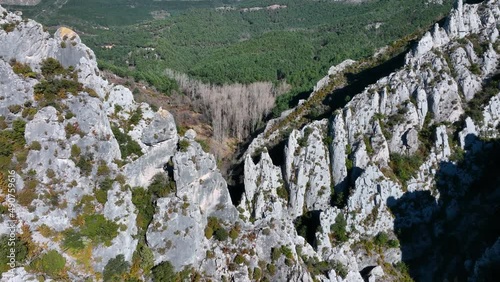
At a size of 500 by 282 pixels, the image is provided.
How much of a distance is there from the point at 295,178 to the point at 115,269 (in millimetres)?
27357

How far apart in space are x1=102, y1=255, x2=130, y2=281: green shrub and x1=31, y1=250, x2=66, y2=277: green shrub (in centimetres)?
321

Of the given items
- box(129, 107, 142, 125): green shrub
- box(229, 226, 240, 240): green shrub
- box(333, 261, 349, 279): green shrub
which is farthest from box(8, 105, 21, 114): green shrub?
box(333, 261, 349, 279): green shrub

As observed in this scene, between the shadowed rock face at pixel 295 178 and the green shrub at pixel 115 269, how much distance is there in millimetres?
548

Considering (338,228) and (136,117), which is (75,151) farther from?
(338,228)

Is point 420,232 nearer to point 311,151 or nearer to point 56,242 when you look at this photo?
A: point 311,151

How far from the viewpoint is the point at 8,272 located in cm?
2884

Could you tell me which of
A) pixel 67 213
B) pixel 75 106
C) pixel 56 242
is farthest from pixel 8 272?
pixel 75 106

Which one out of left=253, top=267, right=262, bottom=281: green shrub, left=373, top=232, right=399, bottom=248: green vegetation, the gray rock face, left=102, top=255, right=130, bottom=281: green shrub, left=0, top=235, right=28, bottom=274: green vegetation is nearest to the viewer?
left=0, top=235, right=28, bottom=274: green vegetation

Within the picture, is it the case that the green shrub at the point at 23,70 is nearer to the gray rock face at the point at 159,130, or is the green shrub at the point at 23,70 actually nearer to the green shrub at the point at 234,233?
the gray rock face at the point at 159,130

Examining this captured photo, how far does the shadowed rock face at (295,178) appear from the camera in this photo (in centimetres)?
3347

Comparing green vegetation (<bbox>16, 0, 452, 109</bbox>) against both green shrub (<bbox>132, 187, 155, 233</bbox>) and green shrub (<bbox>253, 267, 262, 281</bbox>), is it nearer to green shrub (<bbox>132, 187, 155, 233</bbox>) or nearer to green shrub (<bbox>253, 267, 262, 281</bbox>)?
green shrub (<bbox>253, 267, 262, 281</bbox>)

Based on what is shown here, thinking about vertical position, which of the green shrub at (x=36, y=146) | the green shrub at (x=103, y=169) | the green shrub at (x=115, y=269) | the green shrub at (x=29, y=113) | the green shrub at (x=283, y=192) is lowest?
the green shrub at (x=283, y=192)

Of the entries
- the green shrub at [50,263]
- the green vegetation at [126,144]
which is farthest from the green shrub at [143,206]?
the green shrub at [50,263]

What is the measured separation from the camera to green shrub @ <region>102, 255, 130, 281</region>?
3209 centimetres
